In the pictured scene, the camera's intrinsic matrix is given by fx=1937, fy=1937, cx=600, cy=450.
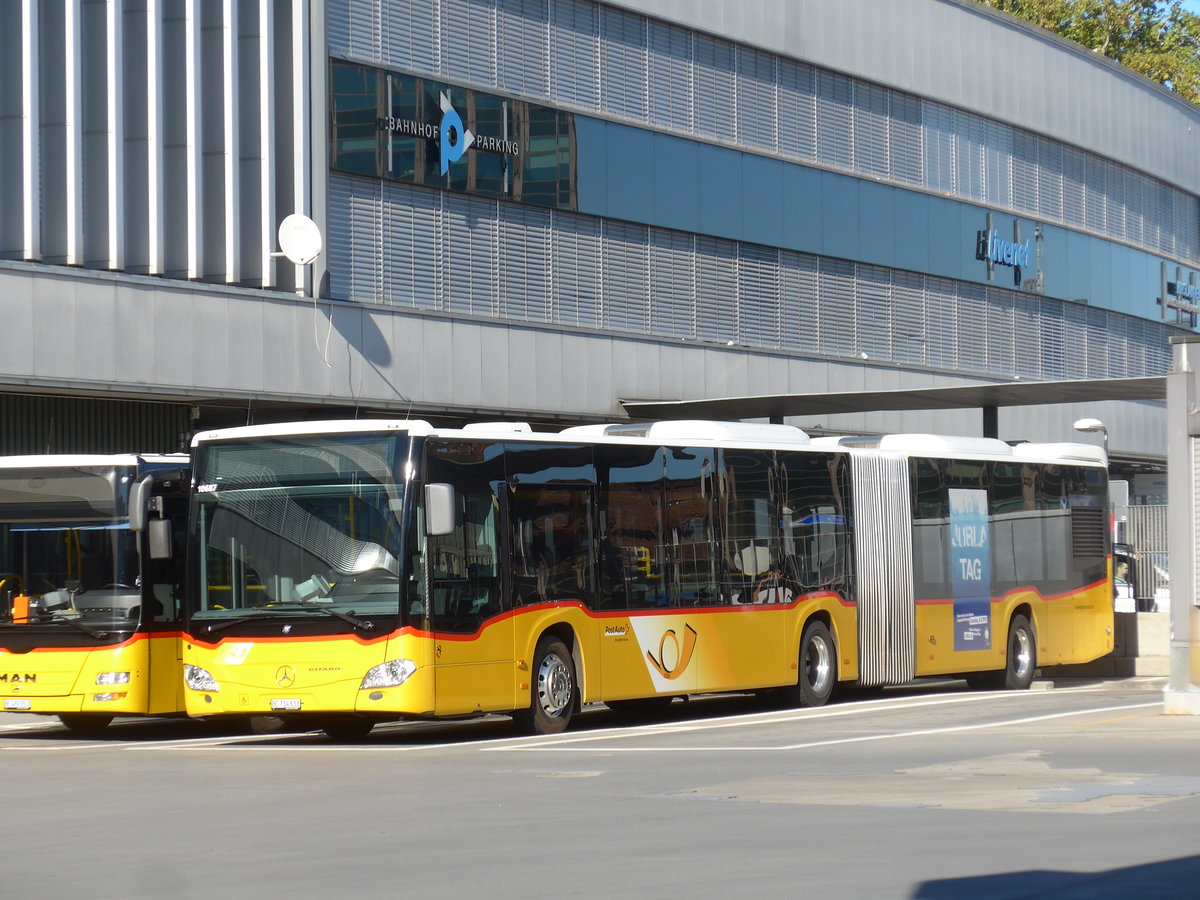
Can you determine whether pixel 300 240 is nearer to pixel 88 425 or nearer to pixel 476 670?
pixel 88 425

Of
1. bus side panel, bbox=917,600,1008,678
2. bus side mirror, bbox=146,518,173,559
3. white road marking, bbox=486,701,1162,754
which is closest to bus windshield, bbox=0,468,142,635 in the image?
bus side mirror, bbox=146,518,173,559

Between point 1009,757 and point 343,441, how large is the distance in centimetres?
628

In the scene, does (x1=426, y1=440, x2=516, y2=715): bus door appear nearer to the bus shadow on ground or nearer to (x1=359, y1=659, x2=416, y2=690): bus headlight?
(x1=359, y1=659, x2=416, y2=690): bus headlight

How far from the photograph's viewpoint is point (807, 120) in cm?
3853

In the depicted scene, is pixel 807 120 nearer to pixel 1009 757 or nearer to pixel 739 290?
pixel 739 290

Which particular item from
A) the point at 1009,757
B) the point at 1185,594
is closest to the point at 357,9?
the point at 1185,594

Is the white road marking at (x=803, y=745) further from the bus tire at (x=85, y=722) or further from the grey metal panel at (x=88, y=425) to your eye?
the grey metal panel at (x=88, y=425)

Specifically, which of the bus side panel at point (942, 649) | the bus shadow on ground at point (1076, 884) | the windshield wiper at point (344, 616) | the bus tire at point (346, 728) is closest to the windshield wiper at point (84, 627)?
the bus tire at point (346, 728)

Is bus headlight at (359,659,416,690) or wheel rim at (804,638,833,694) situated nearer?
bus headlight at (359,659,416,690)

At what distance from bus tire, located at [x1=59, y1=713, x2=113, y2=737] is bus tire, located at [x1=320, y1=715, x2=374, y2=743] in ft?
9.51

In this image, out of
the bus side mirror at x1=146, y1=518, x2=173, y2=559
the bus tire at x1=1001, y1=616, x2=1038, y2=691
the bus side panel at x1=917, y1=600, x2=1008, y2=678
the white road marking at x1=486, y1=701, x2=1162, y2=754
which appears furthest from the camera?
the bus tire at x1=1001, y1=616, x2=1038, y2=691

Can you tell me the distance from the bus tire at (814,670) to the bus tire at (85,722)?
292 inches

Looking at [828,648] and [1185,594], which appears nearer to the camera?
[1185,594]

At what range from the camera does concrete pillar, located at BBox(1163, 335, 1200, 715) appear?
18078 mm
